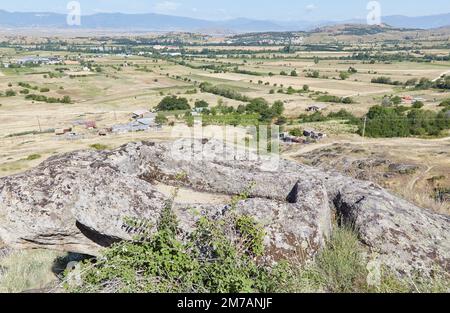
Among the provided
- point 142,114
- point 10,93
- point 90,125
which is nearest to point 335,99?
point 142,114

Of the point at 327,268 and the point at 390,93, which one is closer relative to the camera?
the point at 327,268

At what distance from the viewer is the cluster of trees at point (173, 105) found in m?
106

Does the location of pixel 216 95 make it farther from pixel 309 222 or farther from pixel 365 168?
pixel 309 222

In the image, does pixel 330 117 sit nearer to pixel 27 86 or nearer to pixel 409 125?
pixel 409 125

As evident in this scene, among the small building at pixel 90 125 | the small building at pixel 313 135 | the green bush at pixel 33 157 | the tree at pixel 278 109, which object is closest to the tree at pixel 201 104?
the tree at pixel 278 109

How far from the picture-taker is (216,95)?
122 m

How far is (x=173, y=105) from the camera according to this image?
106500 millimetres

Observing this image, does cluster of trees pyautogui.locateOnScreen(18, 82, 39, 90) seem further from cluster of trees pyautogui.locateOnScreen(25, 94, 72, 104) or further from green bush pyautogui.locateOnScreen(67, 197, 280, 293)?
green bush pyautogui.locateOnScreen(67, 197, 280, 293)

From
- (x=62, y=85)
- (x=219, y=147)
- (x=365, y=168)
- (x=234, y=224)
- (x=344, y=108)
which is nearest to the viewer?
(x=234, y=224)

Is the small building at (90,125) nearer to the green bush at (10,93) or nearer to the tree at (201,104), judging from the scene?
the tree at (201,104)

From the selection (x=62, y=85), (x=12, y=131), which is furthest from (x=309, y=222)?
(x=62, y=85)

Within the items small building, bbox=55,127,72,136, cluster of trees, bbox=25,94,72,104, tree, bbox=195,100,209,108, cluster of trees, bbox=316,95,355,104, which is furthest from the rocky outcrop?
cluster of trees, bbox=25,94,72,104

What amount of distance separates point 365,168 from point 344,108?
2443 inches

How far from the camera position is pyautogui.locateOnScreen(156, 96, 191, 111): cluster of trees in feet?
347
